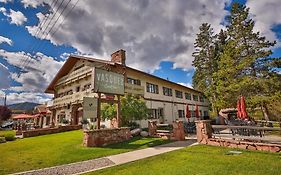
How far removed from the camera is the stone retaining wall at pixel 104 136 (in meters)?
10.3

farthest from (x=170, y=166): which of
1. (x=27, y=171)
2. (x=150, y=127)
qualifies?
(x=150, y=127)

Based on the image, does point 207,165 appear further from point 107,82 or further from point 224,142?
point 107,82

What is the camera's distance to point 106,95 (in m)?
18.2

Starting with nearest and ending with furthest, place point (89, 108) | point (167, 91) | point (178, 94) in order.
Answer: point (89, 108), point (167, 91), point (178, 94)

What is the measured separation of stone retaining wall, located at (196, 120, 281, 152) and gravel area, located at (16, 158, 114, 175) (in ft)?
17.6

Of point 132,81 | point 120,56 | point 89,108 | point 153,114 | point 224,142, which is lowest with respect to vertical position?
point 224,142

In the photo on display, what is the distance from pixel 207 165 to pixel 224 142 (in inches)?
139

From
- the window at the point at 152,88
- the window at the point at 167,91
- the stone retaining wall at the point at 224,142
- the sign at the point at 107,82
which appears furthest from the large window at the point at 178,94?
the stone retaining wall at the point at 224,142

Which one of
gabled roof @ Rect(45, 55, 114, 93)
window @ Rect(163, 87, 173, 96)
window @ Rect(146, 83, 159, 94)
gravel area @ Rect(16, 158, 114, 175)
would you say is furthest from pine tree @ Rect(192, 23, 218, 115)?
gravel area @ Rect(16, 158, 114, 175)

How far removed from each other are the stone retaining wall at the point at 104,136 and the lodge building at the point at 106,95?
6.45 metres

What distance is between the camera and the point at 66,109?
26.5 metres

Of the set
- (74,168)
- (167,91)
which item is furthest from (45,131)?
(167,91)

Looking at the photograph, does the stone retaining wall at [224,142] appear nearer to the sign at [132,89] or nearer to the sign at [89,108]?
the sign at [132,89]

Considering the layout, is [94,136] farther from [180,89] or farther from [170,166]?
[180,89]
